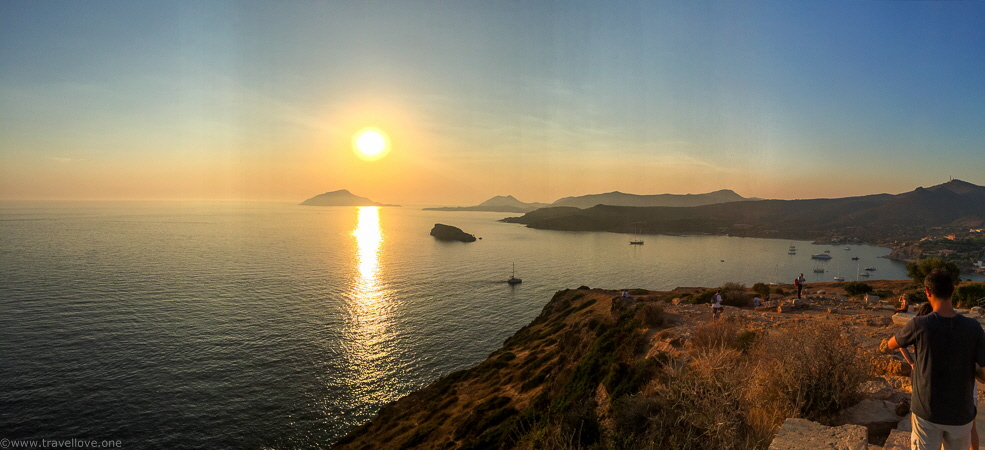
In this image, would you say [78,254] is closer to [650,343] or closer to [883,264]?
[650,343]

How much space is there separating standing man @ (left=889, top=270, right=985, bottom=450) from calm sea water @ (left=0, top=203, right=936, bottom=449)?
3173 centimetres

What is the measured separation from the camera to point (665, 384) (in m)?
11.6

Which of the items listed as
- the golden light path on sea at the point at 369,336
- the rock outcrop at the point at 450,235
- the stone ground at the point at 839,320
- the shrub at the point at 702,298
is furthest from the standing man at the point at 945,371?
the rock outcrop at the point at 450,235

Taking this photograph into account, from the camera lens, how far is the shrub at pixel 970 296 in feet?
72.7

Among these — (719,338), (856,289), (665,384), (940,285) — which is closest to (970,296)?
(856,289)

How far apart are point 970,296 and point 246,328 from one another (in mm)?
64384

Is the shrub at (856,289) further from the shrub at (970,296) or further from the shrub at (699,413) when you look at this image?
the shrub at (699,413)

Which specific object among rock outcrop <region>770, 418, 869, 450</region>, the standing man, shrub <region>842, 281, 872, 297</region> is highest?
the standing man

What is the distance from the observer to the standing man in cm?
474

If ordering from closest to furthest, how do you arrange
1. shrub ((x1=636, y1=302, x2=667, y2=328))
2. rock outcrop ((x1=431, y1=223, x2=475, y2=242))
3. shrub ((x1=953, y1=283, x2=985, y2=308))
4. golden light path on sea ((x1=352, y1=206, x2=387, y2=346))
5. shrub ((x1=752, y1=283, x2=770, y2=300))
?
1. shrub ((x1=636, y1=302, x2=667, y2=328))
2. shrub ((x1=953, y1=283, x2=985, y2=308))
3. shrub ((x1=752, y1=283, x2=770, y2=300))
4. golden light path on sea ((x1=352, y1=206, x2=387, y2=346))
5. rock outcrop ((x1=431, y1=223, x2=475, y2=242))

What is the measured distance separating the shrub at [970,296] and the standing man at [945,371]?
88.2ft

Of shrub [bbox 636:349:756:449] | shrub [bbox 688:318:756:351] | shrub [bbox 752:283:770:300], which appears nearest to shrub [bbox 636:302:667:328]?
shrub [bbox 688:318:756:351]

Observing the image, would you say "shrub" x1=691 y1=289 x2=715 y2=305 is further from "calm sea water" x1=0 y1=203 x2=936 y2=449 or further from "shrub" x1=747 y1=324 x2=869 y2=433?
"calm sea water" x1=0 y1=203 x2=936 y2=449

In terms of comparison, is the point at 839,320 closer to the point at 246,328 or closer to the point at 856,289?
the point at 856,289
